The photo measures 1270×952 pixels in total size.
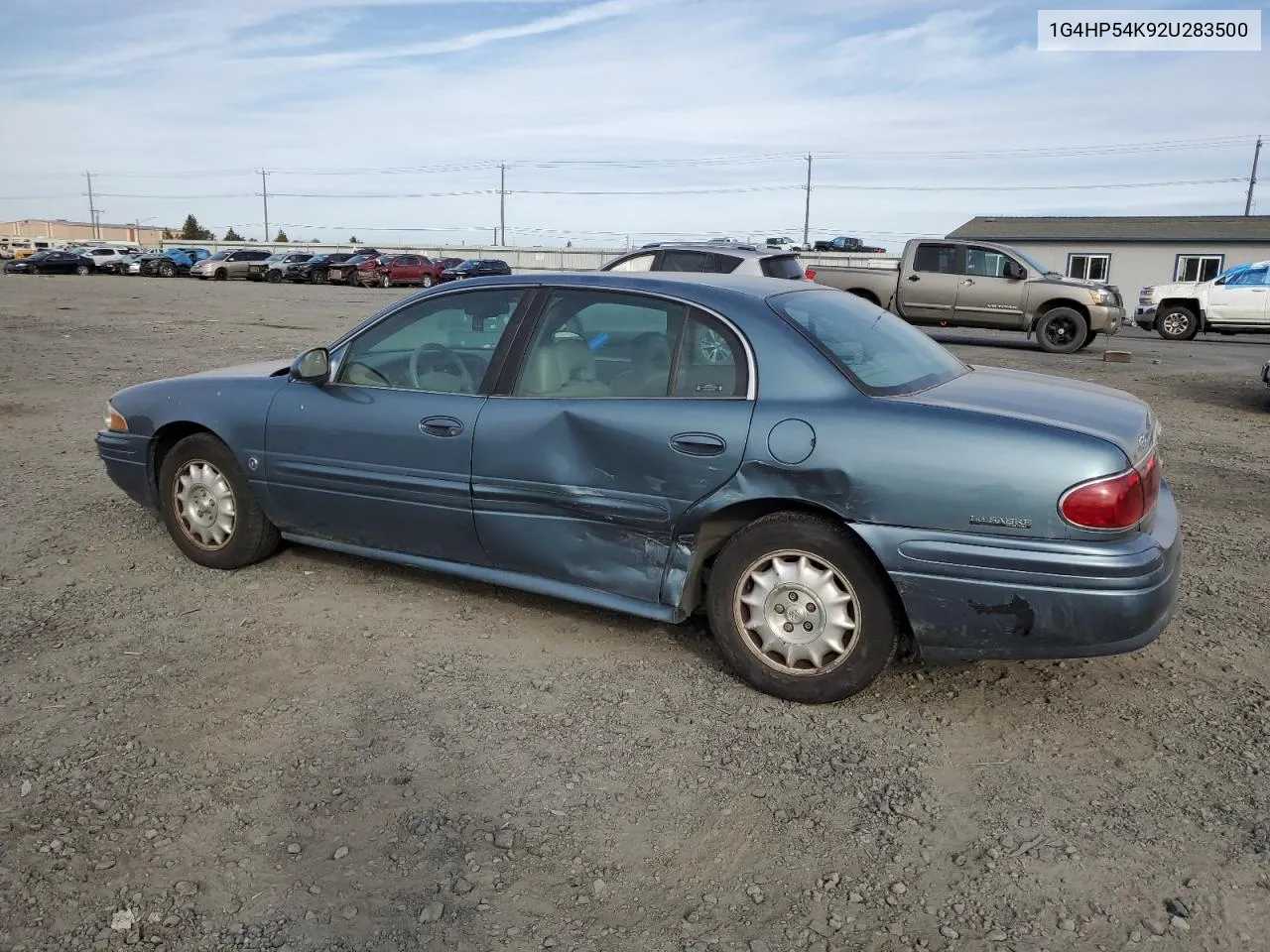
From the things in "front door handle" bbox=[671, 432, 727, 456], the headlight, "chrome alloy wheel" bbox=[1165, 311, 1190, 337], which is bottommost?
"chrome alloy wheel" bbox=[1165, 311, 1190, 337]

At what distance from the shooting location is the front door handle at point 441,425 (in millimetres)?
4277

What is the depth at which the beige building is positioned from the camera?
11206 centimetres

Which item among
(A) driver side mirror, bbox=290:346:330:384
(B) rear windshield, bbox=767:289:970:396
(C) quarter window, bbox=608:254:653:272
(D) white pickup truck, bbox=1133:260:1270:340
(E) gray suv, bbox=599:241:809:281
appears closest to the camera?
(B) rear windshield, bbox=767:289:970:396

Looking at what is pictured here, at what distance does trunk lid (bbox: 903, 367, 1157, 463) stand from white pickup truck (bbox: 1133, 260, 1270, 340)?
1948cm

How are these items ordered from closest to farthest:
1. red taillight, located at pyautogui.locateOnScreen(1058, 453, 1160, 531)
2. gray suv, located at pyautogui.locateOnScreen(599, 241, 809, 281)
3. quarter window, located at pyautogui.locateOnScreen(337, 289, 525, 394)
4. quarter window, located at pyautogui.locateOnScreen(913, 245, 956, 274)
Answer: red taillight, located at pyautogui.locateOnScreen(1058, 453, 1160, 531) < quarter window, located at pyautogui.locateOnScreen(337, 289, 525, 394) < gray suv, located at pyautogui.locateOnScreen(599, 241, 809, 281) < quarter window, located at pyautogui.locateOnScreen(913, 245, 956, 274)

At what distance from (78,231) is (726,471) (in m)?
142

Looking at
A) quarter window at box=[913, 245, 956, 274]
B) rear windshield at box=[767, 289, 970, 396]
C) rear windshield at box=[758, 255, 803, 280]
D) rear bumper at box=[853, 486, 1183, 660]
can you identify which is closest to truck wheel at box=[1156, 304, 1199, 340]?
quarter window at box=[913, 245, 956, 274]

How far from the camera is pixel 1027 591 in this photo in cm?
334

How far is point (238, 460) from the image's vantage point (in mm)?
4906

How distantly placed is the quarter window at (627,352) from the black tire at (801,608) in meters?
0.56

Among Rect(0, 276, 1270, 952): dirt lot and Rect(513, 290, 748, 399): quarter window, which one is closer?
Rect(0, 276, 1270, 952): dirt lot

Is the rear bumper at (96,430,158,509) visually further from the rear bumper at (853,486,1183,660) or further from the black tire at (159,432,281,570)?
the rear bumper at (853,486,1183,660)

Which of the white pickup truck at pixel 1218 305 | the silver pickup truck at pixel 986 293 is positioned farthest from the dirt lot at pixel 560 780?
the white pickup truck at pixel 1218 305

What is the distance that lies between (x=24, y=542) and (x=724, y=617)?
396cm
